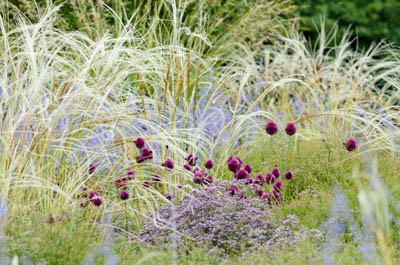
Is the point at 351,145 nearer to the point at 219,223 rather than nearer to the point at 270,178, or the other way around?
the point at 270,178

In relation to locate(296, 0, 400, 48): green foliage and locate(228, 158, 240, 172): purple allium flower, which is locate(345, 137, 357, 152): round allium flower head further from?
locate(296, 0, 400, 48): green foliage

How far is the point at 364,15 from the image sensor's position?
1130 cm

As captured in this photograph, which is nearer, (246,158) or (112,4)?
(246,158)

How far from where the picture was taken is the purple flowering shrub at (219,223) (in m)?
3.34

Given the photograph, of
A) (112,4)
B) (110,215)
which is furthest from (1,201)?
(112,4)

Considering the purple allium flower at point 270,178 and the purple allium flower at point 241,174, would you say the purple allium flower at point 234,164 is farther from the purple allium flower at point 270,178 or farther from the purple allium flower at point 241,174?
the purple allium flower at point 270,178

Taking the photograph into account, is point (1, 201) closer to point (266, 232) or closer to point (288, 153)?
point (266, 232)

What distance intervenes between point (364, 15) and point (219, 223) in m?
8.75

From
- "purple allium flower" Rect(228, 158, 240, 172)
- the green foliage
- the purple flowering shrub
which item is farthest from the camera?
the green foliage

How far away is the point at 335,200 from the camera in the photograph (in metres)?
3.34

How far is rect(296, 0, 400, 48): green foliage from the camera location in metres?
11.2

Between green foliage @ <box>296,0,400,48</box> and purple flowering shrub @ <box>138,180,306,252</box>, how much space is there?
7989mm

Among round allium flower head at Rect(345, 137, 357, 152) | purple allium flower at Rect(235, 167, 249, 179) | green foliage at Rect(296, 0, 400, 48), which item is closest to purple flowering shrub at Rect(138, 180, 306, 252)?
purple allium flower at Rect(235, 167, 249, 179)

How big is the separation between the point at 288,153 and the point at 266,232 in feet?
3.62
